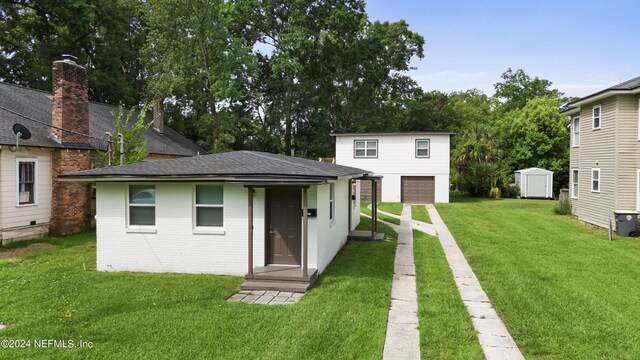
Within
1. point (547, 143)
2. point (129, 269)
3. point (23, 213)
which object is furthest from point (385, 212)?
point (547, 143)

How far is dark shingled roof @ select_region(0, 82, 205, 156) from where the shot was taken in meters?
14.3

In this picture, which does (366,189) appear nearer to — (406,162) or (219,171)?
(406,162)

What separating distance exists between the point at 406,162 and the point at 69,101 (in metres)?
20.4

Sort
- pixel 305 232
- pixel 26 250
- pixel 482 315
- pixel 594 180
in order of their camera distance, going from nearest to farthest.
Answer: pixel 482 315 → pixel 305 232 → pixel 26 250 → pixel 594 180

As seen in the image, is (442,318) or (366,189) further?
(366,189)

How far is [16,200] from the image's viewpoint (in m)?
13.8

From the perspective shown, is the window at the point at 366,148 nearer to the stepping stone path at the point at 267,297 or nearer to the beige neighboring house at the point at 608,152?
the beige neighboring house at the point at 608,152

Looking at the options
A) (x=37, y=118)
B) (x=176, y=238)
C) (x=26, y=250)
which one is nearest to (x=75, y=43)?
(x=37, y=118)

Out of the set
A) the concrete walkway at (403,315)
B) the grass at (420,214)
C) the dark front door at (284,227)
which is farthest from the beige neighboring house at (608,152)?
the dark front door at (284,227)

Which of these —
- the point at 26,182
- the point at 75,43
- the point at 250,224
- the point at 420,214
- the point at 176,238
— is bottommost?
the point at 420,214

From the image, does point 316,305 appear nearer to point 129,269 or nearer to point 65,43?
point 129,269

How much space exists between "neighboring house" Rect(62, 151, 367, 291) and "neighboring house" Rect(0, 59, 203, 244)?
5948mm

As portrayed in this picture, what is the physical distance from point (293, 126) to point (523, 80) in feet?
127

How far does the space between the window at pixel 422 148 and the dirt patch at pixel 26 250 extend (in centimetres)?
2199
